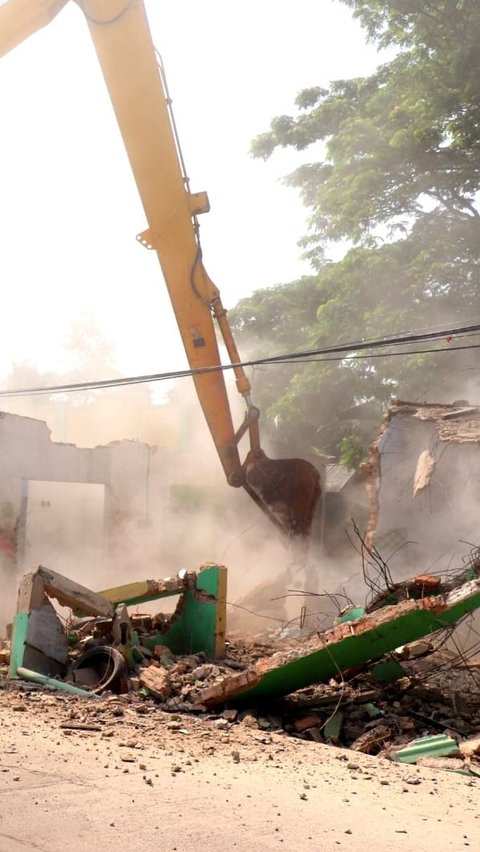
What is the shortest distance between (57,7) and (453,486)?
7.38 meters

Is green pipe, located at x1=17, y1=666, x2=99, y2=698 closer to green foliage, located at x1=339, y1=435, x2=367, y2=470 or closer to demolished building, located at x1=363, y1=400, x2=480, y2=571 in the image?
demolished building, located at x1=363, y1=400, x2=480, y2=571

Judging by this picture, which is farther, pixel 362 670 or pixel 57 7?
pixel 57 7

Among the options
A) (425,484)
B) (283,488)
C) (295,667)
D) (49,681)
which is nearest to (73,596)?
(49,681)

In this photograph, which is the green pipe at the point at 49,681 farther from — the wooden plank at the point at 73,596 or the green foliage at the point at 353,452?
the green foliage at the point at 353,452

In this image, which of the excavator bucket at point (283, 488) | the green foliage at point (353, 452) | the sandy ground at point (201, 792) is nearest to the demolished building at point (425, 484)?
the excavator bucket at point (283, 488)

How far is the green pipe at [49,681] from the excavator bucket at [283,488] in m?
4.43

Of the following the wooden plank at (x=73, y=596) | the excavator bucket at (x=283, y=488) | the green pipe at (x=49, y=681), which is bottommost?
the green pipe at (x=49, y=681)

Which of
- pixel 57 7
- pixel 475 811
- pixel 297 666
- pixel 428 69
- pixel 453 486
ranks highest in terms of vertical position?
pixel 428 69

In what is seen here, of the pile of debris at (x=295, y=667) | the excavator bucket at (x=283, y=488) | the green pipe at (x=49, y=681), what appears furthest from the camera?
the excavator bucket at (x=283, y=488)

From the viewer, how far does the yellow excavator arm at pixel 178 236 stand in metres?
10.6

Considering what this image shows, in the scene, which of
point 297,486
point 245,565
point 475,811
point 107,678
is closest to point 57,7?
point 297,486

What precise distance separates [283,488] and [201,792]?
7.18 meters

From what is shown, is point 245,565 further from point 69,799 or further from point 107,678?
point 69,799

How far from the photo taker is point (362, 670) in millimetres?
7246
